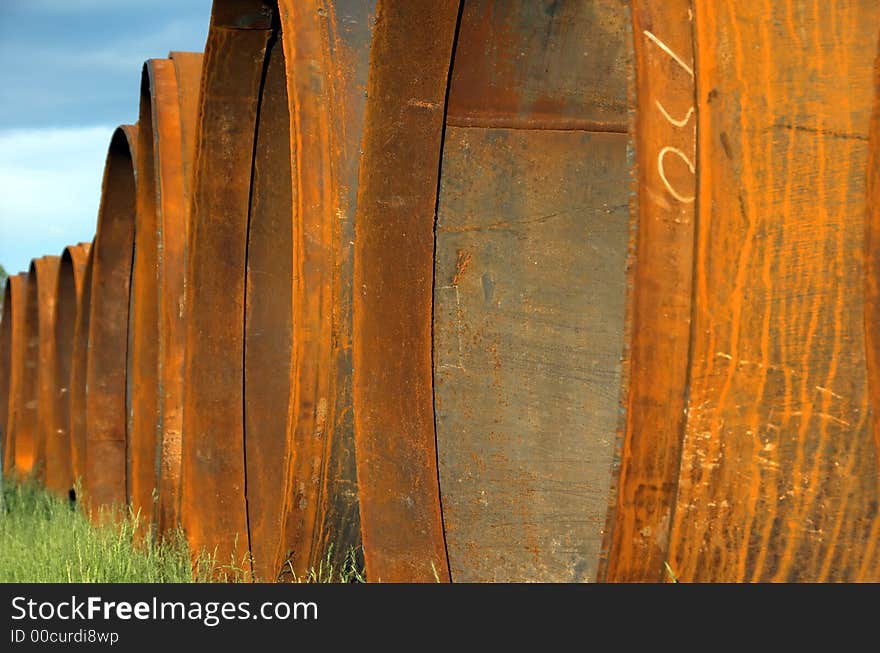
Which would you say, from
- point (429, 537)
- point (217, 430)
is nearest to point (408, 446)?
point (429, 537)

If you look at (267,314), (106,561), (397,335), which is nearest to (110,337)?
(106,561)

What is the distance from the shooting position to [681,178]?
1729 mm

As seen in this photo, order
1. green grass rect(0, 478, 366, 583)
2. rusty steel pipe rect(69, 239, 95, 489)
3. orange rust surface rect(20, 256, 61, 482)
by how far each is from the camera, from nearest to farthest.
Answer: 1. green grass rect(0, 478, 366, 583)
2. rusty steel pipe rect(69, 239, 95, 489)
3. orange rust surface rect(20, 256, 61, 482)

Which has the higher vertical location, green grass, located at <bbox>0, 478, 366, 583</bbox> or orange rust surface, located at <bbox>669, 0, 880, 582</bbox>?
orange rust surface, located at <bbox>669, 0, 880, 582</bbox>

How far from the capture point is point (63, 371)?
11.2 metres

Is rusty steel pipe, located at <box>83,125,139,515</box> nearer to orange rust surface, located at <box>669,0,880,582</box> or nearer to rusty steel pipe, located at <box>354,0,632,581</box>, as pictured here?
rusty steel pipe, located at <box>354,0,632,581</box>

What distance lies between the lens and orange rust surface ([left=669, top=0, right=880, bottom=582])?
5.27ft

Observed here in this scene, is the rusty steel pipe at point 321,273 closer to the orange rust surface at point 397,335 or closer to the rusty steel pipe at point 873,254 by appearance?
the orange rust surface at point 397,335

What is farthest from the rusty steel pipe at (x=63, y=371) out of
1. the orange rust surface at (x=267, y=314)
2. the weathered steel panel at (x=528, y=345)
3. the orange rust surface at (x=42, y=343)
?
the weathered steel panel at (x=528, y=345)

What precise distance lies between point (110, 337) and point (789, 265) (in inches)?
259

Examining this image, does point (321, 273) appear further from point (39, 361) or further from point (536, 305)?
point (39, 361)

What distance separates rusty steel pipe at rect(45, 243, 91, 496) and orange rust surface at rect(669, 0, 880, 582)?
9.55 meters

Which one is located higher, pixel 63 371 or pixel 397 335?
pixel 397 335

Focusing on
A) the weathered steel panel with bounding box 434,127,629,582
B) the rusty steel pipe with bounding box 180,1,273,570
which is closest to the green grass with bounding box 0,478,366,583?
the rusty steel pipe with bounding box 180,1,273,570
